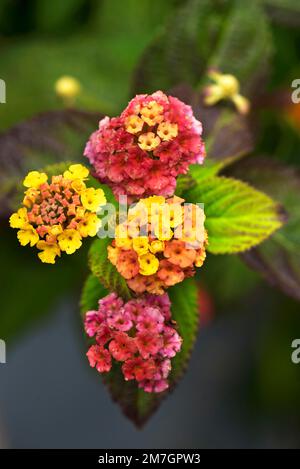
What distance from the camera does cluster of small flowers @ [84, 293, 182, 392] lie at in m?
0.43

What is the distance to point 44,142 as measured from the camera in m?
0.63

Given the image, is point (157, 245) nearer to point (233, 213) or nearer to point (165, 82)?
point (233, 213)

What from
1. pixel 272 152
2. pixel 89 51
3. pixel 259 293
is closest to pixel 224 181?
pixel 272 152

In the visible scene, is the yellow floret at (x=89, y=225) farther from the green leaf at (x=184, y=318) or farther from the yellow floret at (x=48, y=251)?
the green leaf at (x=184, y=318)

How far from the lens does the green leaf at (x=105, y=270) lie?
0.45 meters

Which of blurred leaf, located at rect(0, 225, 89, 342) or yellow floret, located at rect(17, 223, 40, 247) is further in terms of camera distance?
blurred leaf, located at rect(0, 225, 89, 342)

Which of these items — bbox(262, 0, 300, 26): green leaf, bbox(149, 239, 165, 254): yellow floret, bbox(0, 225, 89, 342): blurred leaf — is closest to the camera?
bbox(149, 239, 165, 254): yellow floret

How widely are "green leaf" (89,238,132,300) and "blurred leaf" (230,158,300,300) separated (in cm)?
16

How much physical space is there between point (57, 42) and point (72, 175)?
22.1 inches

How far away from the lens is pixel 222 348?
1272 mm

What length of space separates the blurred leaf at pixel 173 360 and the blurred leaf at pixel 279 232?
0.27 ft

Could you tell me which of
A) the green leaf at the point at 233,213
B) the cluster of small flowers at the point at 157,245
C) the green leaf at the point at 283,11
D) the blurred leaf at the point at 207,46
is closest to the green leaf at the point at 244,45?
the blurred leaf at the point at 207,46

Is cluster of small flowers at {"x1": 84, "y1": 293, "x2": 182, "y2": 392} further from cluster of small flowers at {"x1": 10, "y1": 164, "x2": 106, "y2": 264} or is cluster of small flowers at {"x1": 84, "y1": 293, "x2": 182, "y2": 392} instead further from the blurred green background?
the blurred green background

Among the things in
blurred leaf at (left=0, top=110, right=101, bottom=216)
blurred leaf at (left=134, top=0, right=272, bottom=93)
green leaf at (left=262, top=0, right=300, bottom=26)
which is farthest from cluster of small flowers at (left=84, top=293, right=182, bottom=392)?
green leaf at (left=262, top=0, right=300, bottom=26)
